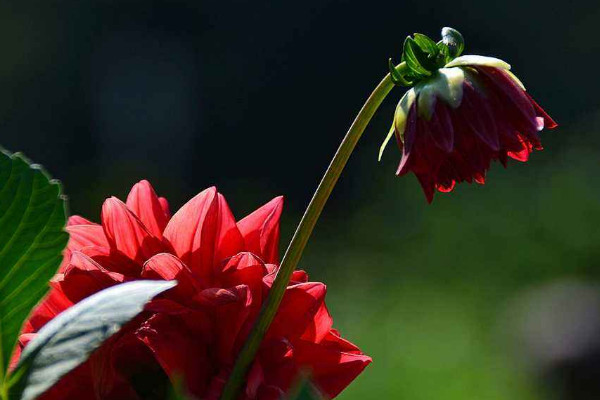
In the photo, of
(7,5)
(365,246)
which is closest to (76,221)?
(365,246)

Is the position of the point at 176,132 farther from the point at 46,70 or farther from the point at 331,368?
the point at 331,368

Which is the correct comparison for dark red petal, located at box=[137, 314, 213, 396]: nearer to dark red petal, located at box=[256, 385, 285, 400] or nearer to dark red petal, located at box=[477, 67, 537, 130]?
dark red petal, located at box=[256, 385, 285, 400]

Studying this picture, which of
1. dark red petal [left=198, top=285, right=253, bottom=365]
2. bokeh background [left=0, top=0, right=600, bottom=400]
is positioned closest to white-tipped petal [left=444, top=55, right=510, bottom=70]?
dark red petal [left=198, top=285, right=253, bottom=365]

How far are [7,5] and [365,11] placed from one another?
131 cm

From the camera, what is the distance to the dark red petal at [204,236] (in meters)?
0.41

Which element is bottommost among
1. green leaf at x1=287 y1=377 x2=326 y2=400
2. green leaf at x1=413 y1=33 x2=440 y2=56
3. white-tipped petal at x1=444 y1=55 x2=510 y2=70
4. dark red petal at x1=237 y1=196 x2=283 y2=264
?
dark red petal at x1=237 y1=196 x2=283 y2=264

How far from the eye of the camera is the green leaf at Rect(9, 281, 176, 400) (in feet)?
0.88

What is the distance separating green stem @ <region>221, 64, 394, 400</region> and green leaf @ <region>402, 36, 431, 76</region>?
27 mm

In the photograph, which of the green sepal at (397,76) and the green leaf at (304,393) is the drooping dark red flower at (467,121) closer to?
the green sepal at (397,76)

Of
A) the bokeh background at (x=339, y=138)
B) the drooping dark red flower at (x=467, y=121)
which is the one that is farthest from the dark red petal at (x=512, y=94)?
the bokeh background at (x=339, y=138)

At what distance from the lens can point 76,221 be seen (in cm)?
46

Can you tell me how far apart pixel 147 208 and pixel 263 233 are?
1.8 inches

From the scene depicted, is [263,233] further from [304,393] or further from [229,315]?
[304,393]

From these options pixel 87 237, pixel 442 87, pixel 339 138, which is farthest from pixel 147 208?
pixel 339 138
